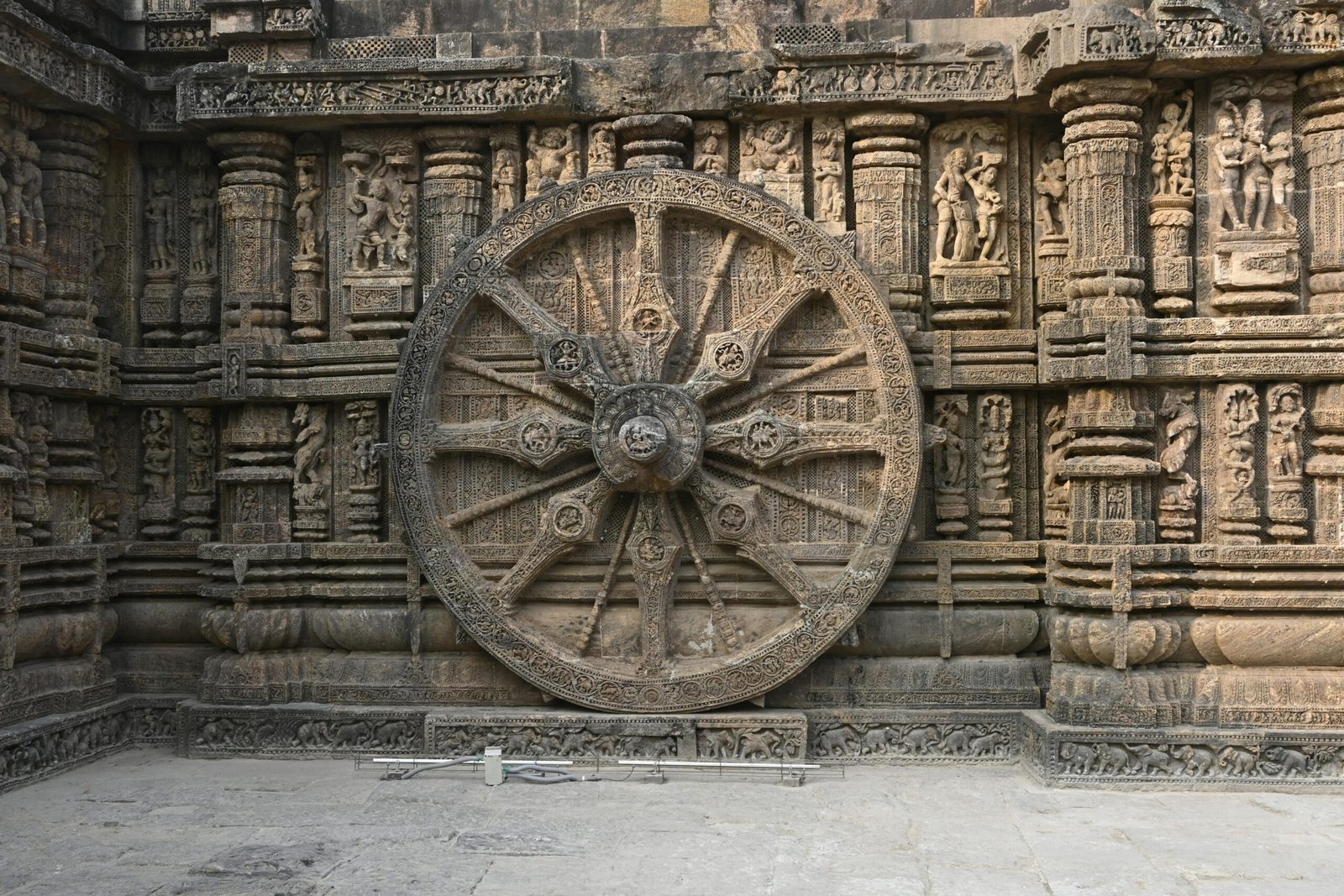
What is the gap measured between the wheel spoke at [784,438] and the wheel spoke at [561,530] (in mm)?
815

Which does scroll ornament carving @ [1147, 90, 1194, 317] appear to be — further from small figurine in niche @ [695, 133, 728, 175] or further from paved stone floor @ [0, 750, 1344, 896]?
paved stone floor @ [0, 750, 1344, 896]

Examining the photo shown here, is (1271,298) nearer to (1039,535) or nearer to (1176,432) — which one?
Result: (1176,432)

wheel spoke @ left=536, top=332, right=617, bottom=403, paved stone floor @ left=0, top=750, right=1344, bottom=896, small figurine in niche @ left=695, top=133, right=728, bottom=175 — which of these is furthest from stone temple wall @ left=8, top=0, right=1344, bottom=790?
paved stone floor @ left=0, top=750, right=1344, bottom=896

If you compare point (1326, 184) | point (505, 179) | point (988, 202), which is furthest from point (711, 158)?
point (1326, 184)

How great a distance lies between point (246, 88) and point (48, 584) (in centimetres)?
367

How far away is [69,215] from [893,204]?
5.76 m

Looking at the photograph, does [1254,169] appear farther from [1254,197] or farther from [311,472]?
[311,472]

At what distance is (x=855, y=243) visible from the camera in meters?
8.47

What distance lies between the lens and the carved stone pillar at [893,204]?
860 centimetres

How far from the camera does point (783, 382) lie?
8.48m

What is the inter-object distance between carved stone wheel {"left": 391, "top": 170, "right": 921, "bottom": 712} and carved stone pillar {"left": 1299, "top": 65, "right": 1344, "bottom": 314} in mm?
→ 2715

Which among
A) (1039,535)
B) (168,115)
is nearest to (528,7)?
(168,115)

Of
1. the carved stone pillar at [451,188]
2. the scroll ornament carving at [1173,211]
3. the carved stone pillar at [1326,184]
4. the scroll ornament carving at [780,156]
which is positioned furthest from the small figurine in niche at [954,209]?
the carved stone pillar at [451,188]

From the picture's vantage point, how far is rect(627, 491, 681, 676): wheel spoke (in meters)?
8.35
